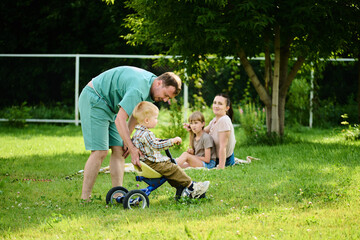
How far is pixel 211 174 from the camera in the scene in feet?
19.3

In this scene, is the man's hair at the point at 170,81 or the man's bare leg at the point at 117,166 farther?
the man's bare leg at the point at 117,166

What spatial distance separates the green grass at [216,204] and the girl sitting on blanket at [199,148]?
0.51 metres

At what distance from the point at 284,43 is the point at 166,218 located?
5985mm

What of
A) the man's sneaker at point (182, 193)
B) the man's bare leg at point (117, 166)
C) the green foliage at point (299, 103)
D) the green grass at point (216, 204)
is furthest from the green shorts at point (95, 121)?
the green foliage at point (299, 103)

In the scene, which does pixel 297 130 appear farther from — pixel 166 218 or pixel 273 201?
pixel 166 218

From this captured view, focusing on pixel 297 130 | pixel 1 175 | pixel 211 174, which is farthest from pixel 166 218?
pixel 297 130

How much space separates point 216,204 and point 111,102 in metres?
1.44

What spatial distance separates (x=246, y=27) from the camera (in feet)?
25.1

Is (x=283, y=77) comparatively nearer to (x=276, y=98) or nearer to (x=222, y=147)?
(x=276, y=98)

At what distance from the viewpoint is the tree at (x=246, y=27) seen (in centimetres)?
753

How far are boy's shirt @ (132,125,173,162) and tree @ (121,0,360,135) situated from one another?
3493 mm

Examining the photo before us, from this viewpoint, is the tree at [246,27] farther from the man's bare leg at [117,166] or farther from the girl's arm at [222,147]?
the man's bare leg at [117,166]

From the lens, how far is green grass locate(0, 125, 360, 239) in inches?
138

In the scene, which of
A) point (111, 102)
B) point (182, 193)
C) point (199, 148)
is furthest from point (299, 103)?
point (111, 102)
